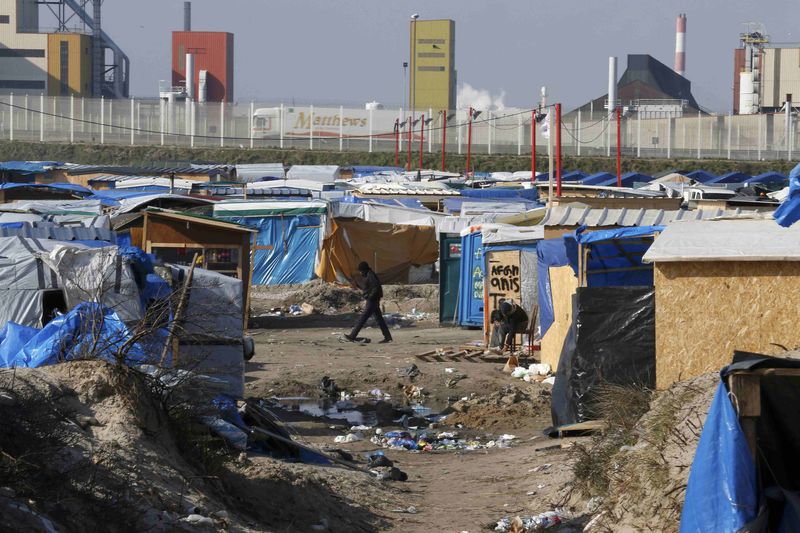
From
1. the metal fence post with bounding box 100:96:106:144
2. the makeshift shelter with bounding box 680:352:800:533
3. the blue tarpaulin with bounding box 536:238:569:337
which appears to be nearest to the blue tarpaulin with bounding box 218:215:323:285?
the blue tarpaulin with bounding box 536:238:569:337

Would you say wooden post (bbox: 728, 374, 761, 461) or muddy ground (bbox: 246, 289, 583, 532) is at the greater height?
wooden post (bbox: 728, 374, 761, 461)

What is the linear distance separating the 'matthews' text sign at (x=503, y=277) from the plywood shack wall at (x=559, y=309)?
123 inches

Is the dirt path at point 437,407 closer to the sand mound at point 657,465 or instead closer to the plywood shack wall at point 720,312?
the sand mound at point 657,465

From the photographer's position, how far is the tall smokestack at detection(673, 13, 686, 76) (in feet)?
356

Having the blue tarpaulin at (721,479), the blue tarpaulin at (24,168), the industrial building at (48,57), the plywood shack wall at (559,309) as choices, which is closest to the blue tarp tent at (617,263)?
the plywood shack wall at (559,309)

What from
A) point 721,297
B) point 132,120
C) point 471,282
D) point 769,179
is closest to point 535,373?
point 721,297

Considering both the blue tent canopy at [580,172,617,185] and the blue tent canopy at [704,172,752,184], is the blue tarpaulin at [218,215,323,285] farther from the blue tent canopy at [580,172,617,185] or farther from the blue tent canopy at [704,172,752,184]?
the blue tent canopy at [704,172,752,184]

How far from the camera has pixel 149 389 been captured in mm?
8672

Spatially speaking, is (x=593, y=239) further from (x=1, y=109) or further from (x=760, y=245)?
(x=1, y=109)

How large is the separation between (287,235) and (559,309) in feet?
49.4

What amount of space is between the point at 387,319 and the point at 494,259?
5.36m

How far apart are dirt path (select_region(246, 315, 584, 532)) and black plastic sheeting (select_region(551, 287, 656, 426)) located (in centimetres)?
66

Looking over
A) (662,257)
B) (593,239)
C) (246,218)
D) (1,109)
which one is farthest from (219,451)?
(1,109)

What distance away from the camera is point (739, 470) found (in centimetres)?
662
